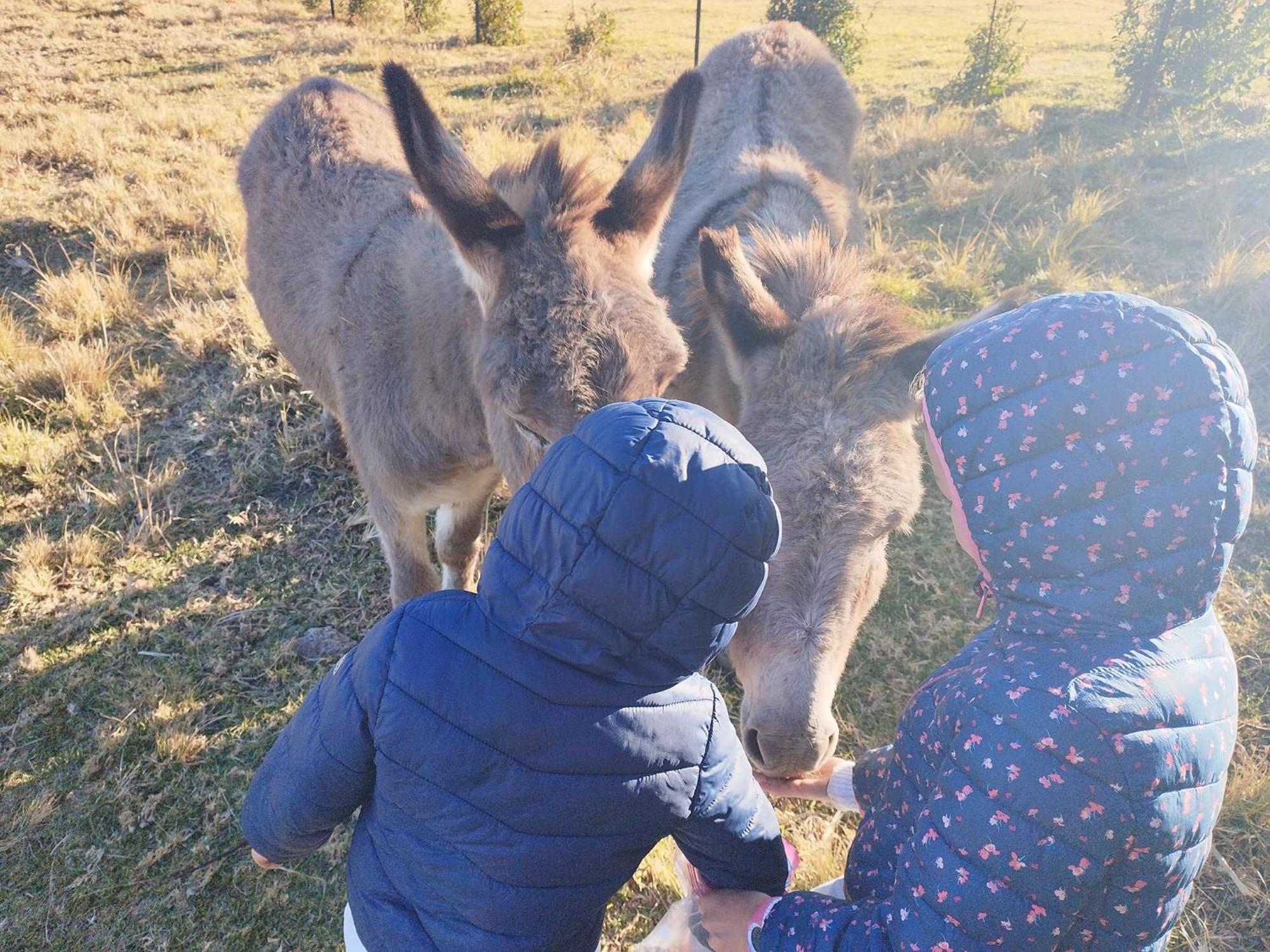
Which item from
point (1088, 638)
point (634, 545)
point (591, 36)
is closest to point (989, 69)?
point (591, 36)

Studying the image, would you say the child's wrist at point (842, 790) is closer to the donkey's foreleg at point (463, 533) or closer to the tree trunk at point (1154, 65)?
the donkey's foreleg at point (463, 533)

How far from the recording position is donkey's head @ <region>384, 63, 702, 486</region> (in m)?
2.13

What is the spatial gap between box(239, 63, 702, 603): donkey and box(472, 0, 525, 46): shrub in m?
11.9

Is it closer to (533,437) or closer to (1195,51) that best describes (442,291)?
(533,437)

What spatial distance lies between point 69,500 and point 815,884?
4605mm

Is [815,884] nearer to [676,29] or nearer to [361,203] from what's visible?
[361,203]

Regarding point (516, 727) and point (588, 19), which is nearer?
point (516, 727)

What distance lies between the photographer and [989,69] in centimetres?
1034

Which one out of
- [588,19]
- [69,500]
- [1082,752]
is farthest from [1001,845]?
[588,19]

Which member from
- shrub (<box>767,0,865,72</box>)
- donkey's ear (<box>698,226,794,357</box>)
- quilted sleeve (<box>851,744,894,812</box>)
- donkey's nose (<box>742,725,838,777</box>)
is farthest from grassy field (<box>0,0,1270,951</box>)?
donkey's ear (<box>698,226,794,357</box>)

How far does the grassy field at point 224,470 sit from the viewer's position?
2762 mm

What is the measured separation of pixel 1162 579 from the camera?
1289mm

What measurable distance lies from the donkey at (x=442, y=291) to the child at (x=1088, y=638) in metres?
1.09

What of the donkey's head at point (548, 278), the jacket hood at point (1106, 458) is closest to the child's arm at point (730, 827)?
the jacket hood at point (1106, 458)
